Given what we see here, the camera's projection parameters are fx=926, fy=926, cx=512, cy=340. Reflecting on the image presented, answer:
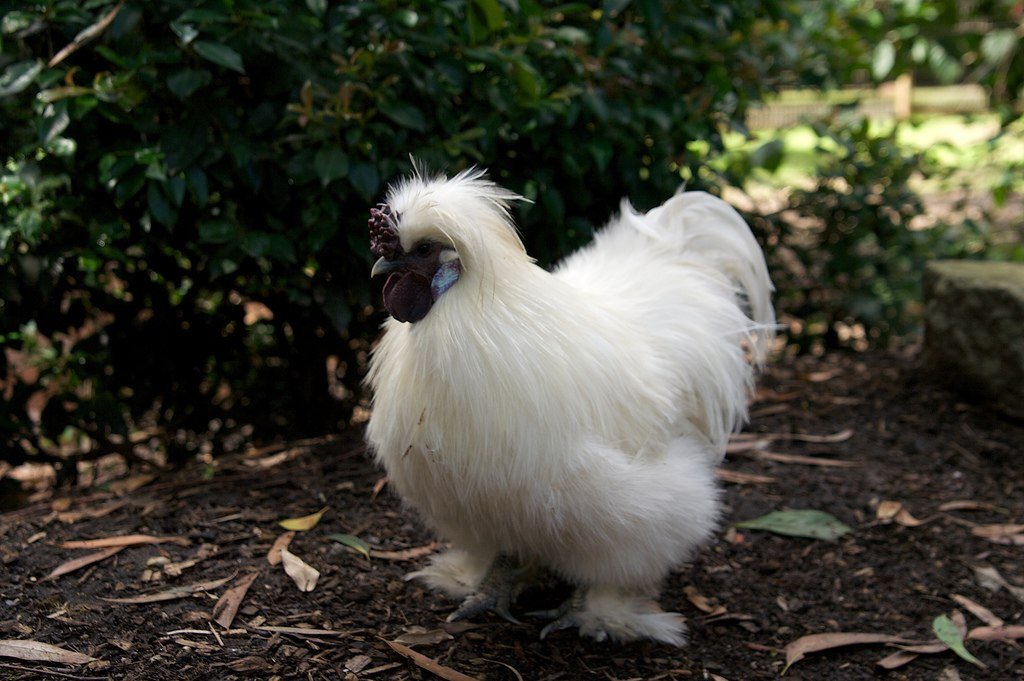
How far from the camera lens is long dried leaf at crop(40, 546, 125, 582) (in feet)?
10.9

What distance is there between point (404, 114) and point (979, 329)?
10.6 ft

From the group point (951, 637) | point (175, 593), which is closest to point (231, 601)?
point (175, 593)

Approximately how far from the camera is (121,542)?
357 centimetres

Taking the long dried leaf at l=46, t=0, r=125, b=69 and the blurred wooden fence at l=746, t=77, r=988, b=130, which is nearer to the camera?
the long dried leaf at l=46, t=0, r=125, b=69

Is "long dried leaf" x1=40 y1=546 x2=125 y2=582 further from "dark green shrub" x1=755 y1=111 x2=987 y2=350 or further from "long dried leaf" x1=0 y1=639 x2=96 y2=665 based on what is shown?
"dark green shrub" x1=755 y1=111 x2=987 y2=350

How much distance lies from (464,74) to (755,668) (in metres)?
2.60

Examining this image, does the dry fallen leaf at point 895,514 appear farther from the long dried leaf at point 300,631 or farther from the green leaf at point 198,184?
the green leaf at point 198,184

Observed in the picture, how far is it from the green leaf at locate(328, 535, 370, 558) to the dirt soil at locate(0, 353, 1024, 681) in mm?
10

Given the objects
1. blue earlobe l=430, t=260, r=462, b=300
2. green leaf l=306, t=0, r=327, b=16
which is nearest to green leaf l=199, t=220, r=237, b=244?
green leaf l=306, t=0, r=327, b=16

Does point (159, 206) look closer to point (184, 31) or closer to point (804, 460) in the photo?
point (184, 31)

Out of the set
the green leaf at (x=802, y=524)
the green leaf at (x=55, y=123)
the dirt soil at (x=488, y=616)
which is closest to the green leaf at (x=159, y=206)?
the green leaf at (x=55, y=123)

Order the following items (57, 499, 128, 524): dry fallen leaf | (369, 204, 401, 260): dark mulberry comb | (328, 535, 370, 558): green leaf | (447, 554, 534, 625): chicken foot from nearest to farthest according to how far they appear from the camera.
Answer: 1. (369, 204, 401, 260): dark mulberry comb
2. (447, 554, 534, 625): chicken foot
3. (328, 535, 370, 558): green leaf
4. (57, 499, 128, 524): dry fallen leaf

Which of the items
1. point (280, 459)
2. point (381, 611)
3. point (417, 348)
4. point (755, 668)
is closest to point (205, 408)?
point (280, 459)

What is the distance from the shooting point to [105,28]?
3.59m
